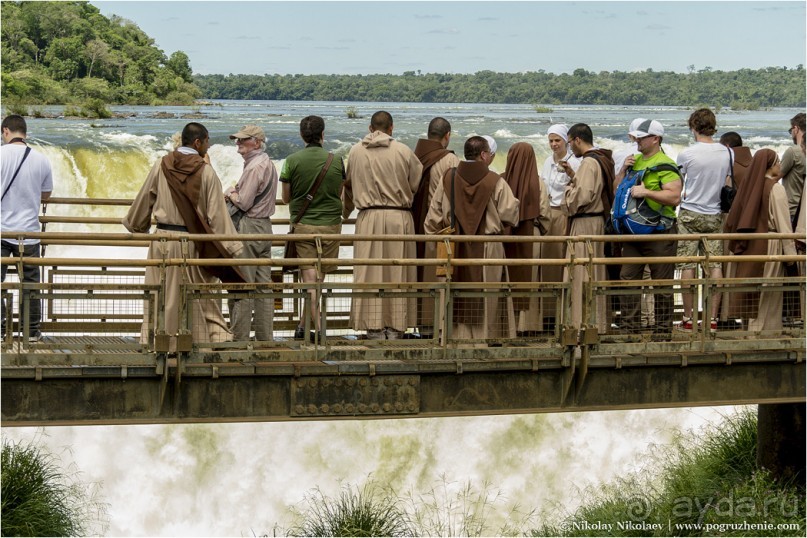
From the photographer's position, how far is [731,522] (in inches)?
601

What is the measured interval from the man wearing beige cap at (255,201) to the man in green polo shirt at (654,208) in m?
2.88

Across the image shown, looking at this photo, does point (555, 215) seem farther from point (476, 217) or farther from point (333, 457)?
point (333, 457)

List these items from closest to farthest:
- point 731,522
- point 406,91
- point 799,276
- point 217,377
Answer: point 217,377
point 799,276
point 731,522
point 406,91

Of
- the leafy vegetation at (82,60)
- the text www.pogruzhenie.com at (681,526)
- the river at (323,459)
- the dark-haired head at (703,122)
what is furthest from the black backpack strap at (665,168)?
the leafy vegetation at (82,60)

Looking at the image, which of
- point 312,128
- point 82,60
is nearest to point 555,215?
Answer: point 312,128

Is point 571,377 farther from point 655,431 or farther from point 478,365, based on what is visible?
point 655,431

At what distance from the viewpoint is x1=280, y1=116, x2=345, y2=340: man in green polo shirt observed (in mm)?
11375

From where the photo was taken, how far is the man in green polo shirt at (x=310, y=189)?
11.4 m

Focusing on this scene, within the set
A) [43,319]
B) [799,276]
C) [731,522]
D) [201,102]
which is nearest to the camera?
[799,276]

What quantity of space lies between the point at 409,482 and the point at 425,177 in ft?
39.1

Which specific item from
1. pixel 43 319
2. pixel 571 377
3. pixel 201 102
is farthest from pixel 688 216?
pixel 201 102

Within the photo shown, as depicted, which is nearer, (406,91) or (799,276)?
(799,276)

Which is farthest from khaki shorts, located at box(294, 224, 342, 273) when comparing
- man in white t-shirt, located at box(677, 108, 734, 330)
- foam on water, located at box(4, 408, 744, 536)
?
foam on water, located at box(4, 408, 744, 536)

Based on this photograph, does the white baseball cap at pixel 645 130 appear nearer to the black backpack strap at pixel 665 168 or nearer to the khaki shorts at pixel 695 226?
the black backpack strap at pixel 665 168
